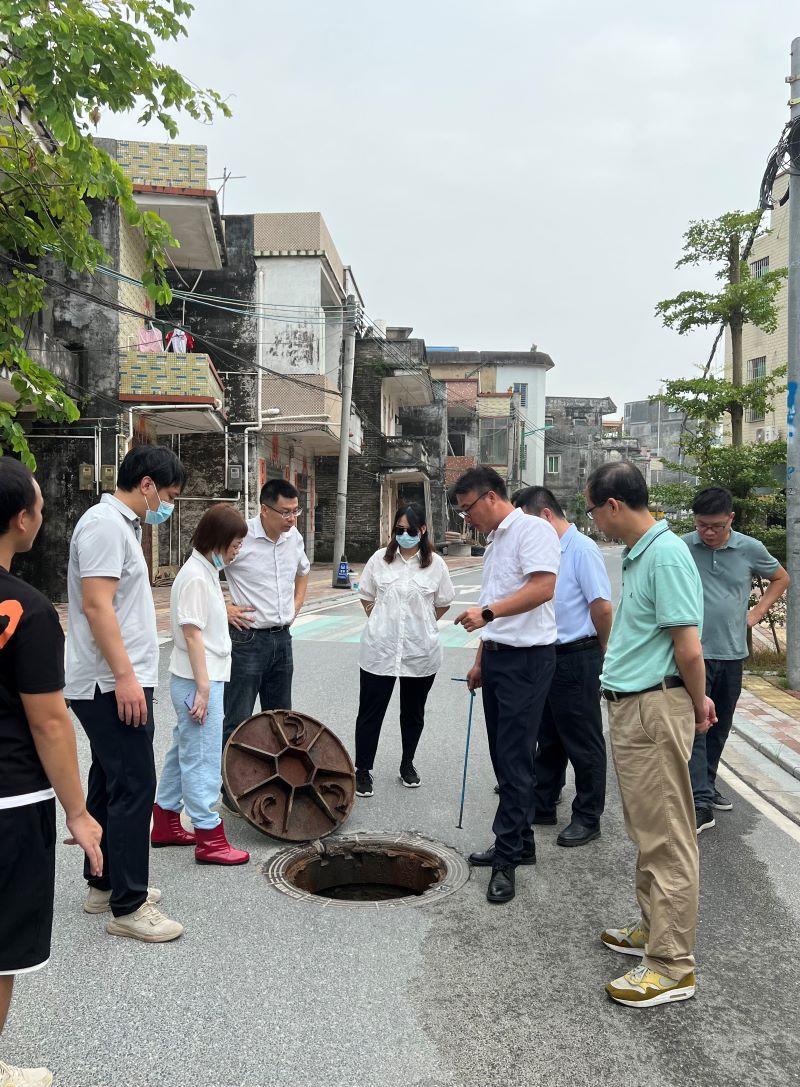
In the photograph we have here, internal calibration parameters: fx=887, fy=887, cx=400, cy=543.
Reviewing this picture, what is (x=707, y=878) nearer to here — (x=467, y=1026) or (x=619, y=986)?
(x=619, y=986)

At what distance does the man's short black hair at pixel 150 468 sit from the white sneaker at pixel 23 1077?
2.03 m

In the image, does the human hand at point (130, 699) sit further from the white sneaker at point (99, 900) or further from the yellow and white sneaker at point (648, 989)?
the yellow and white sneaker at point (648, 989)

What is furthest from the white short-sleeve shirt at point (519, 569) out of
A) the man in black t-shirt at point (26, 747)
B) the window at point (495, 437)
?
the window at point (495, 437)

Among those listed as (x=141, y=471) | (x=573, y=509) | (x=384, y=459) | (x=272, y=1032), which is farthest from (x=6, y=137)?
(x=573, y=509)

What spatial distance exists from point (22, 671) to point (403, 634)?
3388 mm

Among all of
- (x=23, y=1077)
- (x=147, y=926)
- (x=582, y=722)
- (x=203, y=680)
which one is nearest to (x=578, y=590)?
(x=582, y=722)

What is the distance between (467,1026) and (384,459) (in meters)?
32.3

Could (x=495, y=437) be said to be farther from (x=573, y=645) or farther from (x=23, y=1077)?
(x=23, y=1077)

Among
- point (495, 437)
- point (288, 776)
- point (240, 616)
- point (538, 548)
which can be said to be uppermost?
point (495, 437)

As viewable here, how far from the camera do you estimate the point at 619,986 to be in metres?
3.12

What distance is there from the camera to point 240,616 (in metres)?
5.02

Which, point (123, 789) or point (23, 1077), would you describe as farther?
point (123, 789)

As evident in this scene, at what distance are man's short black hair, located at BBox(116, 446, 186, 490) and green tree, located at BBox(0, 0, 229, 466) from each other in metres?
3.22

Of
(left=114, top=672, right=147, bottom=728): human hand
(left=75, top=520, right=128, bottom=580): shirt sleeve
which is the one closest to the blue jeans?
(left=114, top=672, right=147, bottom=728): human hand
